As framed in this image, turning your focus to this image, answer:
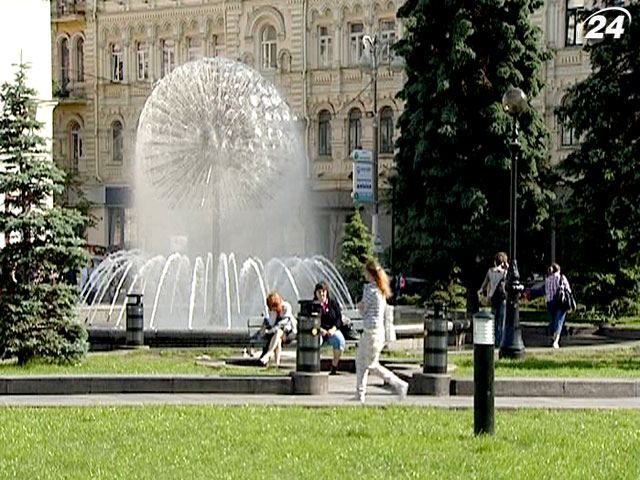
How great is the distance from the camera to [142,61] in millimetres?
61938

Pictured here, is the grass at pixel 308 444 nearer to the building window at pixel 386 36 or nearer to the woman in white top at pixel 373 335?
the woman in white top at pixel 373 335

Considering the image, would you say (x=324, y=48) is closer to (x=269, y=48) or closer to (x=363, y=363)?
(x=269, y=48)

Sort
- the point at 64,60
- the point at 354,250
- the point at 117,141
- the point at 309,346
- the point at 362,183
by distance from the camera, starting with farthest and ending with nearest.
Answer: the point at 64,60, the point at 117,141, the point at 362,183, the point at 354,250, the point at 309,346

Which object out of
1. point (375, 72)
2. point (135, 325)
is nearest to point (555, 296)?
point (135, 325)

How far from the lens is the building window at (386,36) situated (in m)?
53.1

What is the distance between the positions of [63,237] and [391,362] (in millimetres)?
5150

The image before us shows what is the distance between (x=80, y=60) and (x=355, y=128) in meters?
16.5

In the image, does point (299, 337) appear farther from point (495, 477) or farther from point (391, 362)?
point (495, 477)

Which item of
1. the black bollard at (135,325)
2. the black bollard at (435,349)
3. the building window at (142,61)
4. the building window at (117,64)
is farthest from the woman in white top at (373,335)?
the building window at (117,64)

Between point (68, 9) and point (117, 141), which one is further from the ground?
point (68, 9)

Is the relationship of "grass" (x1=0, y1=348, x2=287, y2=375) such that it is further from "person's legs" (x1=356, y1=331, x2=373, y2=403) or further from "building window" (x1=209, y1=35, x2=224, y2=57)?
"building window" (x1=209, y1=35, x2=224, y2=57)

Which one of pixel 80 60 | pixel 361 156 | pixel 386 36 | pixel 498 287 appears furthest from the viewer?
pixel 80 60

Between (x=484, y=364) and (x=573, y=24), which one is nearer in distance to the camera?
(x=484, y=364)

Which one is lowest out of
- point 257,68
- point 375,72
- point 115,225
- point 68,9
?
point 115,225
